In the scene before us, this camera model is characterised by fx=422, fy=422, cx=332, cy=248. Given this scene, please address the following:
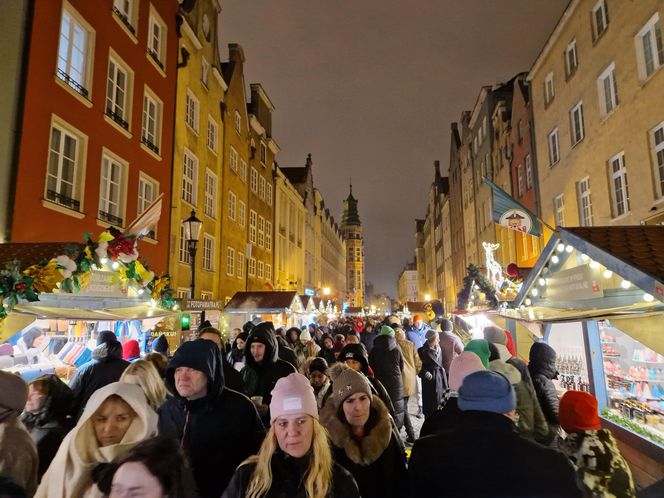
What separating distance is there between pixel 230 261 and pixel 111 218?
12.0 metres

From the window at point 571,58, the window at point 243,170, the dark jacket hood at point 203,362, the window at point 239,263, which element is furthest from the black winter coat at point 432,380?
the window at point 243,170

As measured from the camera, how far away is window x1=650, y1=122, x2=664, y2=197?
9.86 metres

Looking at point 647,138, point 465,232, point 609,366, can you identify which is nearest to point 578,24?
point 647,138

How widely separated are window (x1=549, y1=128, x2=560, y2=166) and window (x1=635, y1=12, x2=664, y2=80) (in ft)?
18.7

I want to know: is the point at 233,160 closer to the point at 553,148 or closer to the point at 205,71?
the point at 205,71

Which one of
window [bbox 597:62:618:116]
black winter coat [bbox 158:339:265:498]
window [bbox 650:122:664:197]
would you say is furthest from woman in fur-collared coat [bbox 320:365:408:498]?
window [bbox 597:62:618:116]

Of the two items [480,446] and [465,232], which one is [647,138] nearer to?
[480,446]

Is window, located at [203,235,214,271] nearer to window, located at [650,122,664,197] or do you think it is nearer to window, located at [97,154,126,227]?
window, located at [97,154,126,227]

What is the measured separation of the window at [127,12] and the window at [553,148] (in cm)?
1589

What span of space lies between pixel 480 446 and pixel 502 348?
4.86 meters

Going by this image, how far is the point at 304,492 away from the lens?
246cm

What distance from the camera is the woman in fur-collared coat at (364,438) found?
305 cm

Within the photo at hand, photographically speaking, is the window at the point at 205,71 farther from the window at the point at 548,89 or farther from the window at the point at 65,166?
the window at the point at 548,89

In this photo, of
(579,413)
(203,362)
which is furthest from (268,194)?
(579,413)
